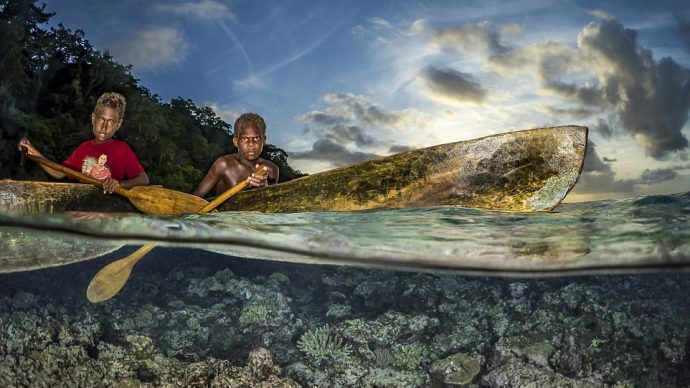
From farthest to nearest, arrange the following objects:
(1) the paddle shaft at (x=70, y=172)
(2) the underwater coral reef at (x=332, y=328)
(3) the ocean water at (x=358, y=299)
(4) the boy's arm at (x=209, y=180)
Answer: (2) the underwater coral reef at (x=332, y=328), (3) the ocean water at (x=358, y=299), (4) the boy's arm at (x=209, y=180), (1) the paddle shaft at (x=70, y=172)

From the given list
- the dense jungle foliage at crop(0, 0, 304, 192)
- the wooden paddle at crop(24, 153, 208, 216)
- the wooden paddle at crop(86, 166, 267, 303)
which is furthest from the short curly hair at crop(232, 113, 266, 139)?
the dense jungle foliage at crop(0, 0, 304, 192)

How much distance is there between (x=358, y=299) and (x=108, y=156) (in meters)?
2.88

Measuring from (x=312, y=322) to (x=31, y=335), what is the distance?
9.06ft

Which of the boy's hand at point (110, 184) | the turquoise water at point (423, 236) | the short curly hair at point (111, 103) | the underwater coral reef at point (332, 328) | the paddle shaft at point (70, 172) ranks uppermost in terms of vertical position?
the short curly hair at point (111, 103)

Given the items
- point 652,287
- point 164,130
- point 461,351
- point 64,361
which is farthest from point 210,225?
point 164,130

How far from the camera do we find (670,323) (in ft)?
22.1

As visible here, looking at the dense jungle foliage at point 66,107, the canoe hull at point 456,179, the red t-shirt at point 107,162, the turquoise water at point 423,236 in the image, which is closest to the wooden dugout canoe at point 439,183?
the canoe hull at point 456,179

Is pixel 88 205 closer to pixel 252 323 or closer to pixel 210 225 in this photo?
pixel 210 225

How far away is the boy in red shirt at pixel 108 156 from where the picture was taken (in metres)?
5.17

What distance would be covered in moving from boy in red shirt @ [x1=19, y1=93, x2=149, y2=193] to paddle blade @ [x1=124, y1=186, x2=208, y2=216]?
0.17 meters

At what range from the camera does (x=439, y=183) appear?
557 centimetres

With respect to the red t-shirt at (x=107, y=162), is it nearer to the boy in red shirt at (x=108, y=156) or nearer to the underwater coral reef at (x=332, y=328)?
the boy in red shirt at (x=108, y=156)

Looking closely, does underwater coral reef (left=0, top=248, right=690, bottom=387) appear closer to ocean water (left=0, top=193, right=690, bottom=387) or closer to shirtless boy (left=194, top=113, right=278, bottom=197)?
ocean water (left=0, top=193, right=690, bottom=387)

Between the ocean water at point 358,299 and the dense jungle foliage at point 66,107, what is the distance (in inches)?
97.8
